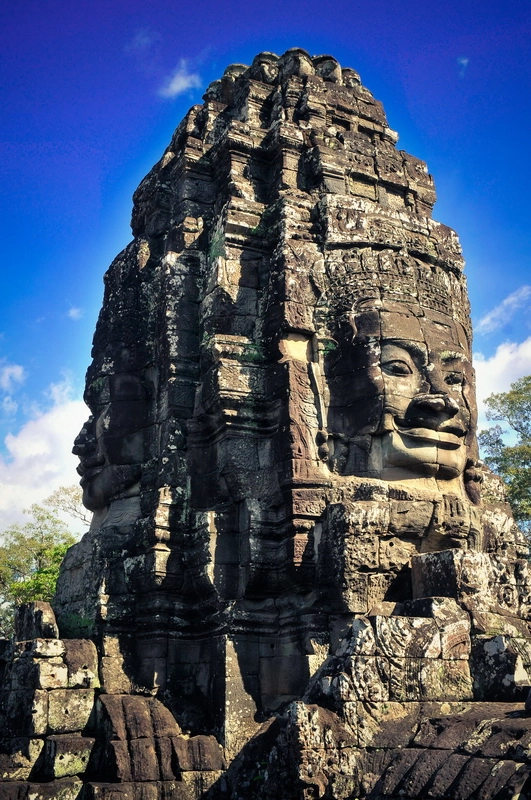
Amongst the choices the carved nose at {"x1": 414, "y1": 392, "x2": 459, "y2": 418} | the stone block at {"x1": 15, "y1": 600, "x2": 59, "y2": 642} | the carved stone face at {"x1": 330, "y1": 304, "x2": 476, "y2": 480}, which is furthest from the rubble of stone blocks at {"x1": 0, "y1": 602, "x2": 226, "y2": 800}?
the carved nose at {"x1": 414, "y1": 392, "x2": 459, "y2": 418}

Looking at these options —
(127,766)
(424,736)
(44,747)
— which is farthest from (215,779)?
(424,736)

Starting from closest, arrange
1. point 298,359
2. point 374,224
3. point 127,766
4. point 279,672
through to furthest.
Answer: point 127,766 < point 279,672 < point 298,359 < point 374,224

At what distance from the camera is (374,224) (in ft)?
32.0

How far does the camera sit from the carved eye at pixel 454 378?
9.06 metres

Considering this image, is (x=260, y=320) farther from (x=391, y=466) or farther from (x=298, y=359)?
(x=391, y=466)

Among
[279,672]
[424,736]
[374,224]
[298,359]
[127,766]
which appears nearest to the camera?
[424,736]

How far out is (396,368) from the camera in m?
8.80

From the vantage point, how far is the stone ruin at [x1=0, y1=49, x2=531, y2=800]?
6.30 m

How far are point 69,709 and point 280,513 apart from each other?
277 cm

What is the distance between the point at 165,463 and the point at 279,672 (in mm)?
2652

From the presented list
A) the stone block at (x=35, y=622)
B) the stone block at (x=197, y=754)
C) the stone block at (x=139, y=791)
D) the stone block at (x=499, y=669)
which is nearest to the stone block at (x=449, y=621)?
the stone block at (x=499, y=669)

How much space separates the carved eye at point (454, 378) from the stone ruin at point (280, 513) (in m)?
0.06

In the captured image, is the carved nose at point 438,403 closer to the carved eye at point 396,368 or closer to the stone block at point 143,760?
the carved eye at point 396,368

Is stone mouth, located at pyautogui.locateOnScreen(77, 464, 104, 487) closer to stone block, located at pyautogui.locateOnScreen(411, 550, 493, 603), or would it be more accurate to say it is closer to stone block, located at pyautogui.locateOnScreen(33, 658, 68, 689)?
stone block, located at pyautogui.locateOnScreen(33, 658, 68, 689)
